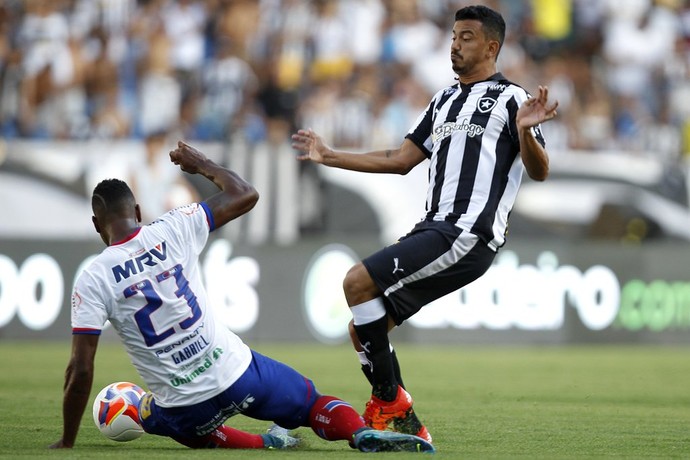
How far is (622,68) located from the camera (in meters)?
20.5

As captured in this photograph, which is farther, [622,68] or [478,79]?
[622,68]

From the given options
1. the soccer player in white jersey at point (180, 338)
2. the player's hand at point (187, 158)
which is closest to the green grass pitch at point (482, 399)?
the soccer player in white jersey at point (180, 338)

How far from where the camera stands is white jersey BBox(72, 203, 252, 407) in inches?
245

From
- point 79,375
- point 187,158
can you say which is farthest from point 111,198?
point 79,375

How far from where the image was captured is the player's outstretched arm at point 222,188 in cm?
662

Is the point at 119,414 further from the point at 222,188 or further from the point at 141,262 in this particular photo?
the point at 222,188

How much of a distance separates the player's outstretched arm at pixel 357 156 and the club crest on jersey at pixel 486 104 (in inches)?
23.3

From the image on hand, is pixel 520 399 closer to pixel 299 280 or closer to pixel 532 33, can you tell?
pixel 299 280

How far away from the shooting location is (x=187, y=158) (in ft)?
22.0

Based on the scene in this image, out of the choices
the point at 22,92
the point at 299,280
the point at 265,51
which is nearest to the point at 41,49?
A: the point at 22,92

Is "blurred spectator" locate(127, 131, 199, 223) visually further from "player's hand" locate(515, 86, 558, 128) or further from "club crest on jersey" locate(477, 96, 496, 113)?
"player's hand" locate(515, 86, 558, 128)

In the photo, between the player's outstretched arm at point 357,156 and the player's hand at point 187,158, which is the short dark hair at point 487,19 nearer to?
the player's outstretched arm at point 357,156

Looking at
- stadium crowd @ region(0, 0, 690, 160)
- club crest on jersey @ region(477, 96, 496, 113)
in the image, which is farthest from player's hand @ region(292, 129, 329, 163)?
stadium crowd @ region(0, 0, 690, 160)

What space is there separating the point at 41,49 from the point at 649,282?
9637mm
